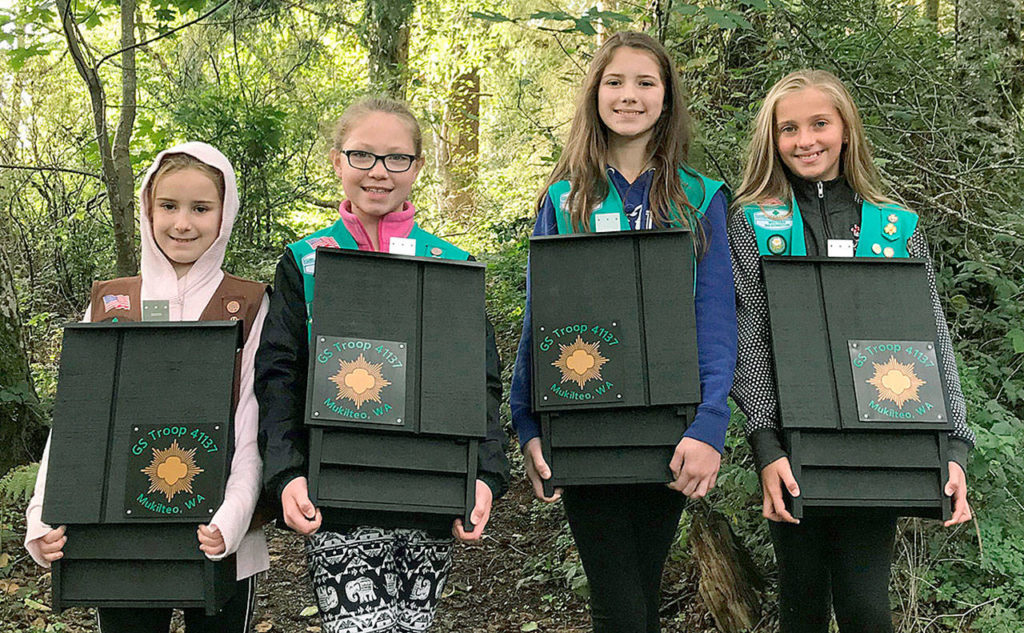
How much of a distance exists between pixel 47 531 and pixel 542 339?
4.39 feet

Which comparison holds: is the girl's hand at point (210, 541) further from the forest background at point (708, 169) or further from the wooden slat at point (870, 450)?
the forest background at point (708, 169)

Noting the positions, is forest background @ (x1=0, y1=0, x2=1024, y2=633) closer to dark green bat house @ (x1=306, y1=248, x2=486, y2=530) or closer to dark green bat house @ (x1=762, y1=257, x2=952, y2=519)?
dark green bat house @ (x1=762, y1=257, x2=952, y2=519)

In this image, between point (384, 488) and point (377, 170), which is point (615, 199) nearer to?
point (377, 170)

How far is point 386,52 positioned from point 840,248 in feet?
28.4

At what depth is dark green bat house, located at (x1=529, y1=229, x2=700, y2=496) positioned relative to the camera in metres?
2.43

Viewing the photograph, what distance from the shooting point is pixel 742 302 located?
276 centimetres

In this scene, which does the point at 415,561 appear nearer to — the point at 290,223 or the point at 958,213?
the point at 958,213

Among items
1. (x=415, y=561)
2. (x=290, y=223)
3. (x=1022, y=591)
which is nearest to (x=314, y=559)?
(x=415, y=561)

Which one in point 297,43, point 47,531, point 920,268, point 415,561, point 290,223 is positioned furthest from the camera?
point 297,43

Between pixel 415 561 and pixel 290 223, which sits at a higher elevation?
pixel 290 223

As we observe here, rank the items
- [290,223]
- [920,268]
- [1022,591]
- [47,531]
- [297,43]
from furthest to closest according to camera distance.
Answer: [297,43] < [290,223] < [1022,591] < [920,268] < [47,531]

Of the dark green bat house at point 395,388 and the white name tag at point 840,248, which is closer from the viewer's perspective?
the dark green bat house at point 395,388

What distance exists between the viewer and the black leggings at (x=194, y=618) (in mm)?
2402

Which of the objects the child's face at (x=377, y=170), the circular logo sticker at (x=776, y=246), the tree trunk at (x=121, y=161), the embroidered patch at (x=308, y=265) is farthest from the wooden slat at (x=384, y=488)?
the tree trunk at (x=121, y=161)
